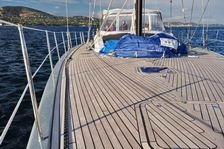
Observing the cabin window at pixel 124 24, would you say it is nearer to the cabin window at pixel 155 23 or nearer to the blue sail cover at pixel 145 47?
the cabin window at pixel 155 23

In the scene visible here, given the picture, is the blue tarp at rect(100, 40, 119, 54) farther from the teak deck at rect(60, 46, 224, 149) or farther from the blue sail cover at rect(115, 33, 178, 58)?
the teak deck at rect(60, 46, 224, 149)

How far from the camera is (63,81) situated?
6.04m

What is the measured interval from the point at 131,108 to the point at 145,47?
577 centimetres

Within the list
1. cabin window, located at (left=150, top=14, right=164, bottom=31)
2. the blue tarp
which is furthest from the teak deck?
cabin window, located at (left=150, top=14, right=164, bottom=31)

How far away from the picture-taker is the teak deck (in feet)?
10.7

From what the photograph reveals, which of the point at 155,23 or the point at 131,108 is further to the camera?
the point at 155,23

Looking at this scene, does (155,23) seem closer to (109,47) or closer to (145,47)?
(109,47)

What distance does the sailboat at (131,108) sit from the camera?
321cm

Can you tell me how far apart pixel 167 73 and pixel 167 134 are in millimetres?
3718

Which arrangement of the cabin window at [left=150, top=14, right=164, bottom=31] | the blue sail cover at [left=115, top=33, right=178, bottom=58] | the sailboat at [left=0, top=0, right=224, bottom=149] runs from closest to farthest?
1. the sailboat at [left=0, top=0, right=224, bottom=149]
2. the blue sail cover at [left=115, top=33, right=178, bottom=58]
3. the cabin window at [left=150, top=14, right=164, bottom=31]

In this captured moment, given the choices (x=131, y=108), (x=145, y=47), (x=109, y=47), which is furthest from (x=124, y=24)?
(x=131, y=108)

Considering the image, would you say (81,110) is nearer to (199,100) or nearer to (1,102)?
(199,100)

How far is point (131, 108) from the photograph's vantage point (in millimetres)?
4305

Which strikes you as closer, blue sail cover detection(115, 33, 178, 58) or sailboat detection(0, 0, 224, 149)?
sailboat detection(0, 0, 224, 149)
